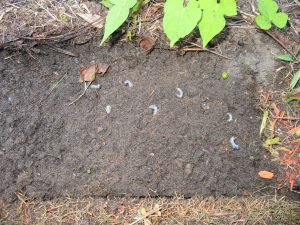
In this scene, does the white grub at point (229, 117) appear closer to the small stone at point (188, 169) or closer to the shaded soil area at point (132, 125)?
the shaded soil area at point (132, 125)

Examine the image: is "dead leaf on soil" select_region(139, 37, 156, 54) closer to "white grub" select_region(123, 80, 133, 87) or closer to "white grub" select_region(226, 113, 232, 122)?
"white grub" select_region(123, 80, 133, 87)

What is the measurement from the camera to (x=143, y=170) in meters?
1.97

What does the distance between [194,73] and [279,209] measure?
0.90 meters

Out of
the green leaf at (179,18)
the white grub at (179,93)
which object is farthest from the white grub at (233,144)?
the green leaf at (179,18)

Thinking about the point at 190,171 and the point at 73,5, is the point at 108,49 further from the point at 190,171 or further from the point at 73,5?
the point at 190,171

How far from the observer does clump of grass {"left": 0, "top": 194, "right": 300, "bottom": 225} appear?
1.87 m

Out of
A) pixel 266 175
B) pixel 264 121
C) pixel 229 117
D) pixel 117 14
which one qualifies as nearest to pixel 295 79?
pixel 264 121

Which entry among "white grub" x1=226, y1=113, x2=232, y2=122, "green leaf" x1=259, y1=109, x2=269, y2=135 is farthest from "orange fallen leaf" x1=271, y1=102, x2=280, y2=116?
"white grub" x1=226, y1=113, x2=232, y2=122

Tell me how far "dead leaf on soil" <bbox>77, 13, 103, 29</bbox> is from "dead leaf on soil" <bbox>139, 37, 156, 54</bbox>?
0.85 ft

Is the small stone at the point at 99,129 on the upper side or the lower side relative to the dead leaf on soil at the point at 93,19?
lower

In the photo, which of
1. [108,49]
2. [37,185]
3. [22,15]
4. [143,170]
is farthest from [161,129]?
[22,15]

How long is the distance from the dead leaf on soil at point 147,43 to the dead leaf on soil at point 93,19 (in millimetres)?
260

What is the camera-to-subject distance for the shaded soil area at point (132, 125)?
194 cm

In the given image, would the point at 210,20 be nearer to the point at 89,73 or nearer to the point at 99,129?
the point at 89,73
